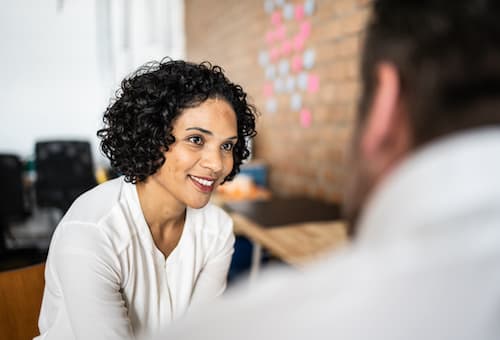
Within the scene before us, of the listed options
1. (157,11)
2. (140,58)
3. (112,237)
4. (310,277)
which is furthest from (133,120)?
(157,11)

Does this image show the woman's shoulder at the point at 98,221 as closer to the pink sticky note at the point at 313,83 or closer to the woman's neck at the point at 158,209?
the woman's neck at the point at 158,209

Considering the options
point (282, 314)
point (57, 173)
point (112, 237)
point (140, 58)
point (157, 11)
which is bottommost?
point (57, 173)

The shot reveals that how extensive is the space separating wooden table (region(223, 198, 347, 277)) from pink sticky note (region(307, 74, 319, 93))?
0.72 metres

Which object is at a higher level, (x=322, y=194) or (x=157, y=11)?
(x=157, y=11)

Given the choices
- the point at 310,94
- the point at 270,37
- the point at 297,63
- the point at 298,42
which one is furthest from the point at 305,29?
the point at 270,37

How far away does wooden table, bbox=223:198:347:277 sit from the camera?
5.77ft

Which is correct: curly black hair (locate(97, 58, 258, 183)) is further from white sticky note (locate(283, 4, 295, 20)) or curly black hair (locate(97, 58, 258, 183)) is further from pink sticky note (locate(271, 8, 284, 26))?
pink sticky note (locate(271, 8, 284, 26))

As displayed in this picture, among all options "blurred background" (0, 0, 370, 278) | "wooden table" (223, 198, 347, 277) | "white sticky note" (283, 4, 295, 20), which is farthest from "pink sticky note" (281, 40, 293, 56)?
"wooden table" (223, 198, 347, 277)

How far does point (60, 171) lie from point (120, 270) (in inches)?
113

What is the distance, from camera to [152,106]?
1109mm

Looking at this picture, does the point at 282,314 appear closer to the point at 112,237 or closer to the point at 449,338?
the point at 449,338

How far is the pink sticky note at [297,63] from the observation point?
2.94 m

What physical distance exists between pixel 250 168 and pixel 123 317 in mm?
2556

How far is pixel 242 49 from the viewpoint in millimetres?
3934
